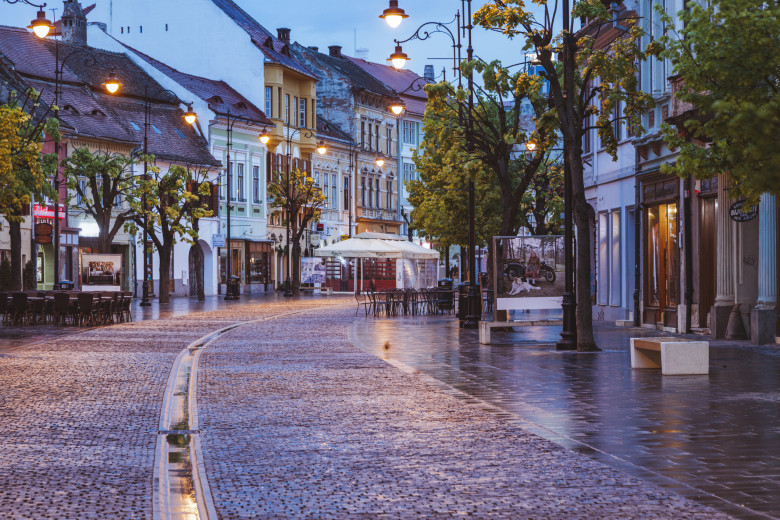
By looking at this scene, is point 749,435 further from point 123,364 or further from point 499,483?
point 123,364

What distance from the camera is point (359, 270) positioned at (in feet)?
250

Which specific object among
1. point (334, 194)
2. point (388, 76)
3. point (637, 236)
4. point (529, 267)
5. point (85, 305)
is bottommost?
point (85, 305)

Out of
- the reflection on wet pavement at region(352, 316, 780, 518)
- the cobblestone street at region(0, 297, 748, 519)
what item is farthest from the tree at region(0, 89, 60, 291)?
the cobblestone street at region(0, 297, 748, 519)

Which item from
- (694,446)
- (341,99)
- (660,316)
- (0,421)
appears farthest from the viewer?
(341,99)

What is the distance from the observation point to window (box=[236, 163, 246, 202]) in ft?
242

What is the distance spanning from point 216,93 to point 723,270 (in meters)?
52.7

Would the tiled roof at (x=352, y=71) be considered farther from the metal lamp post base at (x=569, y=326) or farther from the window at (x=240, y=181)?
the metal lamp post base at (x=569, y=326)

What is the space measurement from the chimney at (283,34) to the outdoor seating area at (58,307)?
56.8 m

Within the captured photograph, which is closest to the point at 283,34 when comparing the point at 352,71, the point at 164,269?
the point at 352,71

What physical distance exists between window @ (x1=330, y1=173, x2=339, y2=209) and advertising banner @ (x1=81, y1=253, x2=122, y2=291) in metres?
45.3

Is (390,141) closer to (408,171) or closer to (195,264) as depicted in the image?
(408,171)

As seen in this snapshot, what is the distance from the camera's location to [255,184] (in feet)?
250

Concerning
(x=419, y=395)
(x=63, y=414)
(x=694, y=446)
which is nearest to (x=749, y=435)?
(x=694, y=446)

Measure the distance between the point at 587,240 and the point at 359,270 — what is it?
180 ft
